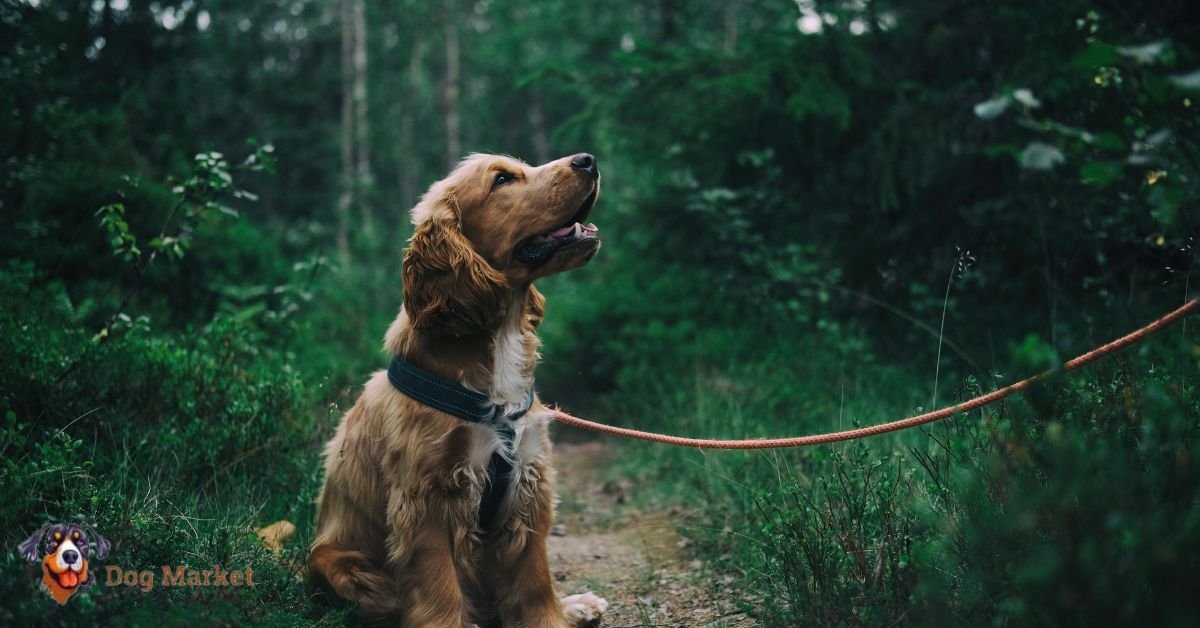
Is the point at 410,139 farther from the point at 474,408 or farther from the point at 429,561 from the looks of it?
the point at 429,561

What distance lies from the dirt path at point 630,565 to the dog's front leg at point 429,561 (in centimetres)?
77

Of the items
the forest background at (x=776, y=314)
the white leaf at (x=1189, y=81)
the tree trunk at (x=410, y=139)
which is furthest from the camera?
the tree trunk at (x=410, y=139)

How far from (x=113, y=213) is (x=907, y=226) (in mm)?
5275

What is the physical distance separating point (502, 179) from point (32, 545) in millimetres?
2144

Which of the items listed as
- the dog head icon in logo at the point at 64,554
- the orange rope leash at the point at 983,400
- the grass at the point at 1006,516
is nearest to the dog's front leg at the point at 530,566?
the orange rope leash at the point at 983,400

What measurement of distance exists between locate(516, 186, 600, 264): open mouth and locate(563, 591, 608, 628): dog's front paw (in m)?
1.40

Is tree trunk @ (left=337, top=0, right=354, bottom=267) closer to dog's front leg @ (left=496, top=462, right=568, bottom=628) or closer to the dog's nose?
the dog's nose

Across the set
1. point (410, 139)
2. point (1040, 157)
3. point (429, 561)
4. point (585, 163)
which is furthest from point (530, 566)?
point (410, 139)

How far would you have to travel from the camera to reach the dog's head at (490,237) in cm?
304

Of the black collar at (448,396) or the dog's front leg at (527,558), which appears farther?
the dog's front leg at (527,558)

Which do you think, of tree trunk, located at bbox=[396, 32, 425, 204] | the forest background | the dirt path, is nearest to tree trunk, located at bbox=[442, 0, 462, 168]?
tree trunk, located at bbox=[396, 32, 425, 204]

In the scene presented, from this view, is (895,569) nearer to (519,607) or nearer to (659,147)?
(519,607)

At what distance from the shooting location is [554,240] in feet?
10.7

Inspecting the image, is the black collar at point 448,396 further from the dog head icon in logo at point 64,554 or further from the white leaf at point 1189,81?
the white leaf at point 1189,81
